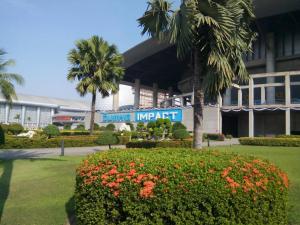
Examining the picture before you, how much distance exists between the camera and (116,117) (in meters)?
59.0

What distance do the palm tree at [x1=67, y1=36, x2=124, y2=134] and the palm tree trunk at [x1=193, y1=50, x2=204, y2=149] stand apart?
23176 mm

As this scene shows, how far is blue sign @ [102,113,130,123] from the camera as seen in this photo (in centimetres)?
5601

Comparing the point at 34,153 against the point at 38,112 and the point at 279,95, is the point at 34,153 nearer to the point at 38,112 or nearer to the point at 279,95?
the point at 279,95

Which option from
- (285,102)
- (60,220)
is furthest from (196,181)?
(285,102)

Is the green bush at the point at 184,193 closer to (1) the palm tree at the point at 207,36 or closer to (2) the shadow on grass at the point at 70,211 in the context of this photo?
(2) the shadow on grass at the point at 70,211

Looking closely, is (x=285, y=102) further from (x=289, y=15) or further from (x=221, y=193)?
(x=221, y=193)

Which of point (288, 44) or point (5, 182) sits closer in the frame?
point (5, 182)

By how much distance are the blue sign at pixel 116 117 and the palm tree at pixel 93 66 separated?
2255 cm

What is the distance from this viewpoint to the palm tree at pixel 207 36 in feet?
29.5

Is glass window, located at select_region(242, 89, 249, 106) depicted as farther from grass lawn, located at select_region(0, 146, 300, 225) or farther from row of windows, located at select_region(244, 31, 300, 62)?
grass lawn, located at select_region(0, 146, 300, 225)

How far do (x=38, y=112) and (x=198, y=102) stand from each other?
121m

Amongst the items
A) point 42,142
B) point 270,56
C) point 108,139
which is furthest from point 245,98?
point 42,142

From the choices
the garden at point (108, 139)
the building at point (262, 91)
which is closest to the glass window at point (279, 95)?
the building at point (262, 91)

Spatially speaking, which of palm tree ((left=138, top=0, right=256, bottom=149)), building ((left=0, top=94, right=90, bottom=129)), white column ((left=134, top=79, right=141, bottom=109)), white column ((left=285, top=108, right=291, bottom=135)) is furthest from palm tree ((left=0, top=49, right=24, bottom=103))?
building ((left=0, top=94, right=90, bottom=129))
